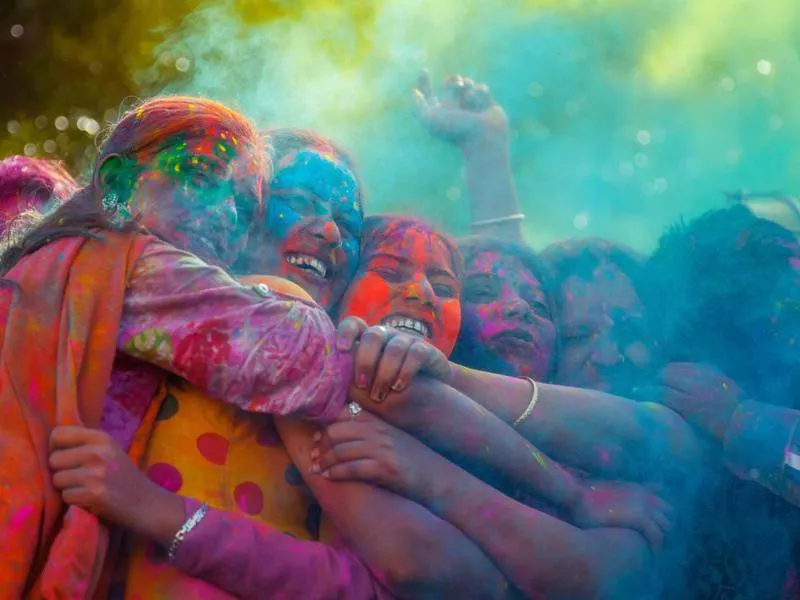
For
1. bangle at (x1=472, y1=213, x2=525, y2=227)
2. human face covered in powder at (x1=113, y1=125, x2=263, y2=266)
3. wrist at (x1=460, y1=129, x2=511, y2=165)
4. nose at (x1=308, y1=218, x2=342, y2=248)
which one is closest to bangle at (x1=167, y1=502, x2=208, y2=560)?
human face covered in powder at (x1=113, y1=125, x2=263, y2=266)

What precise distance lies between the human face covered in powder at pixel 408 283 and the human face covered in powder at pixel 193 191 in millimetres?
614

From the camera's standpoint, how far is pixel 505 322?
3.30m

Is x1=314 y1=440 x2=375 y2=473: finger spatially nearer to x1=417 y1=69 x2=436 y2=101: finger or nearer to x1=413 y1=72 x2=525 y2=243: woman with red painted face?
x1=413 y1=72 x2=525 y2=243: woman with red painted face

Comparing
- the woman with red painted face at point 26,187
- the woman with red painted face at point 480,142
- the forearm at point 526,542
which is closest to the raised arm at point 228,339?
the forearm at point 526,542

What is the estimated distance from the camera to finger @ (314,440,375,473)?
2.32 metres

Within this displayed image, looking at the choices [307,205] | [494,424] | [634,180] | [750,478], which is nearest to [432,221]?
[307,205]

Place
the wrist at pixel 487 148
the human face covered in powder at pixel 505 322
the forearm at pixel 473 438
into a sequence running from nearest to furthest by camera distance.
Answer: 1. the forearm at pixel 473 438
2. the human face covered in powder at pixel 505 322
3. the wrist at pixel 487 148

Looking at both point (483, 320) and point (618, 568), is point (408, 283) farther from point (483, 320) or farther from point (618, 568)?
point (618, 568)

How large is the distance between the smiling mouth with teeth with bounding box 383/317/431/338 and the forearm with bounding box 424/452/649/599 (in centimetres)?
73

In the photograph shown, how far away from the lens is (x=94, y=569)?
200 centimetres

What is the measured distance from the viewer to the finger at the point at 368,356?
233 centimetres

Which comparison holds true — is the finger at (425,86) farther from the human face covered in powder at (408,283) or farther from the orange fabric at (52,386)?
the orange fabric at (52,386)

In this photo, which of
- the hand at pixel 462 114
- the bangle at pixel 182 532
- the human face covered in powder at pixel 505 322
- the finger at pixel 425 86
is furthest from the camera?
the finger at pixel 425 86

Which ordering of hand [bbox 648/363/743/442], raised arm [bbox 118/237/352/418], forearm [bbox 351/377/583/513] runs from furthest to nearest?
hand [bbox 648/363/743/442] → forearm [bbox 351/377/583/513] → raised arm [bbox 118/237/352/418]
